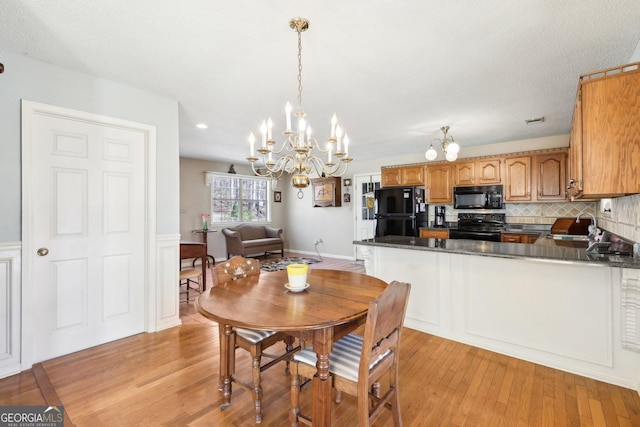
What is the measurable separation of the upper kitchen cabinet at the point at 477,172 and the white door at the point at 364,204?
5.95 feet

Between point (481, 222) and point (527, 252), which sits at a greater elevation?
point (481, 222)

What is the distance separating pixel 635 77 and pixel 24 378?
4.39m

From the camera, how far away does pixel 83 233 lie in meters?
2.54

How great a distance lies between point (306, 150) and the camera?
194cm

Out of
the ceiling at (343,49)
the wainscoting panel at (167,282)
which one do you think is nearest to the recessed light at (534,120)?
the ceiling at (343,49)

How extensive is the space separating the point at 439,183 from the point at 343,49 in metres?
3.73

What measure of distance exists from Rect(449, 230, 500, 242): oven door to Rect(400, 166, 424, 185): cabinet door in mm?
1099

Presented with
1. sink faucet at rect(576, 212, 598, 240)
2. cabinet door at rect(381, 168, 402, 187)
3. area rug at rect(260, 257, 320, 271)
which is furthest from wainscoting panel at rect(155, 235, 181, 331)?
sink faucet at rect(576, 212, 598, 240)

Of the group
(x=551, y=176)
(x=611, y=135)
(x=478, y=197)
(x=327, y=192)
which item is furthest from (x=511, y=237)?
(x=327, y=192)

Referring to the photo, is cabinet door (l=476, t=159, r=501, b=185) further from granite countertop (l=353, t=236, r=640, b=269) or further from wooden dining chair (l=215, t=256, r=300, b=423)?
wooden dining chair (l=215, t=256, r=300, b=423)

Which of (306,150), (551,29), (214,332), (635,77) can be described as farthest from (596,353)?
(214,332)

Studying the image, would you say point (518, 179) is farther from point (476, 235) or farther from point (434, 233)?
point (434, 233)

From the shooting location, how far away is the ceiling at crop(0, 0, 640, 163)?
1.73m

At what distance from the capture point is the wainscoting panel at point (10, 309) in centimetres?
213
